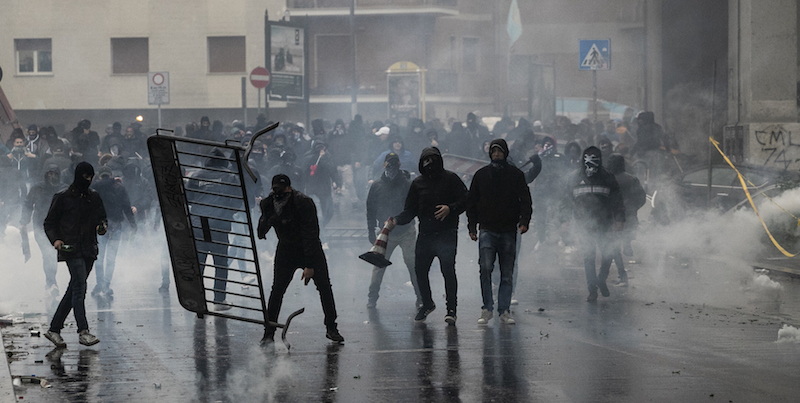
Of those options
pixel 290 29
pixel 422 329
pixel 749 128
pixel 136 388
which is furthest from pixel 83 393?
pixel 290 29

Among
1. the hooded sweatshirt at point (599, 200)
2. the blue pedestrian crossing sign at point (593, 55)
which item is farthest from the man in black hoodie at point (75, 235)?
the blue pedestrian crossing sign at point (593, 55)

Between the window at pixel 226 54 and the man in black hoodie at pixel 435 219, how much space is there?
32460mm

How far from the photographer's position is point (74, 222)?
28.0 ft

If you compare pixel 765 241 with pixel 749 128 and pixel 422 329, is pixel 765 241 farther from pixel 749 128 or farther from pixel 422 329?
pixel 422 329

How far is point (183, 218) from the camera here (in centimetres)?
688

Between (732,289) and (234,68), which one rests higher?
(234,68)

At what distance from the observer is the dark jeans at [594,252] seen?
34.8ft

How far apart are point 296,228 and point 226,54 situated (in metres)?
33.6

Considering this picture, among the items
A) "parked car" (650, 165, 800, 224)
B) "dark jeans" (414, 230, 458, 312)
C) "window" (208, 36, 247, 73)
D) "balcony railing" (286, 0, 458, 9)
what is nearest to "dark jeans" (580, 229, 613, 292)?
"dark jeans" (414, 230, 458, 312)

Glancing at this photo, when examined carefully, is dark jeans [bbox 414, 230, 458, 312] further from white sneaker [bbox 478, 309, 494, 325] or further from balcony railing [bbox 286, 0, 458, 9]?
balcony railing [bbox 286, 0, 458, 9]

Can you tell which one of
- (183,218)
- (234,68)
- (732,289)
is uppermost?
(234,68)

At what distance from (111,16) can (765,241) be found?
3199 centimetres

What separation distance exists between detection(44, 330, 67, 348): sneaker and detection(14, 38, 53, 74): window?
34.7 metres

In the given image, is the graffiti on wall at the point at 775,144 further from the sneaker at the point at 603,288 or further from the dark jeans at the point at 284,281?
the dark jeans at the point at 284,281
